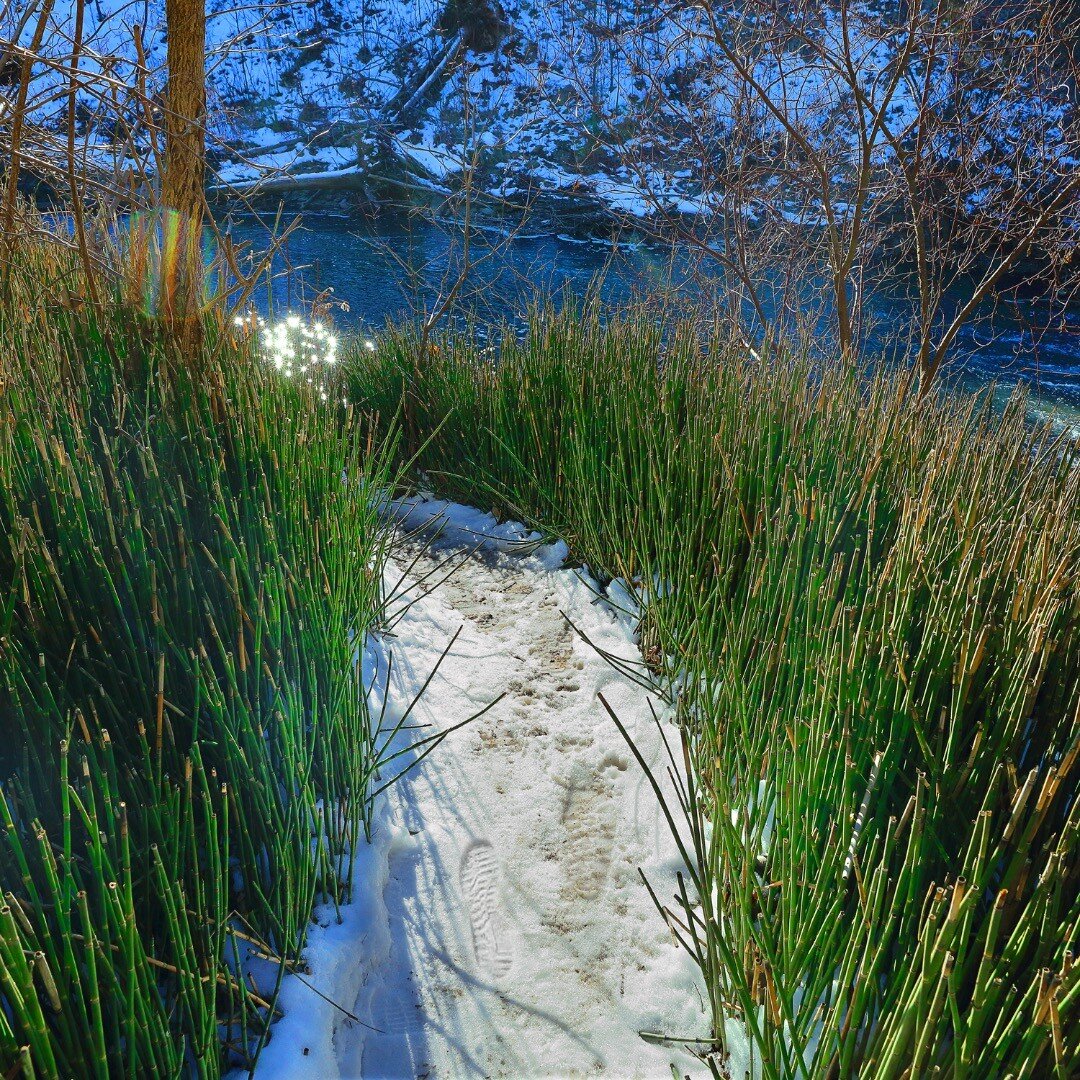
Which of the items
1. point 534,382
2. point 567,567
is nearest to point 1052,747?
point 567,567

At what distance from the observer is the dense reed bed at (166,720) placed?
0.81m

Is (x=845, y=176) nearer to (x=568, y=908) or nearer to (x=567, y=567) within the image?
(x=567, y=567)

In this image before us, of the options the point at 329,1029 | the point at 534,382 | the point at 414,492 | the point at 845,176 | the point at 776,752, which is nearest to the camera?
the point at 329,1029

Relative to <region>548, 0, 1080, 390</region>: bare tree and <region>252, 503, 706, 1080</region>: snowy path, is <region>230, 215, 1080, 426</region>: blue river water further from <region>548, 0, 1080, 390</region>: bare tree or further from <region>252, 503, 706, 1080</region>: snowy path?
<region>252, 503, 706, 1080</region>: snowy path

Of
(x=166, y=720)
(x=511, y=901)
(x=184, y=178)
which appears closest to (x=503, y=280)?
(x=184, y=178)

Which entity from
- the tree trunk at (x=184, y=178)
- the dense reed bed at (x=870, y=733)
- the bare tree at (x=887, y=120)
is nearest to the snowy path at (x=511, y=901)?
the dense reed bed at (x=870, y=733)

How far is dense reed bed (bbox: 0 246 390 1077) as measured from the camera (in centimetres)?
81

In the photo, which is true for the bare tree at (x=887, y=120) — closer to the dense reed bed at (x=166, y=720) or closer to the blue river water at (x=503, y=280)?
the blue river water at (x=503, y=280)

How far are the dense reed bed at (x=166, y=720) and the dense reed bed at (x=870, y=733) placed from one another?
62 cm

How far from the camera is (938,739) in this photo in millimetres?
1075

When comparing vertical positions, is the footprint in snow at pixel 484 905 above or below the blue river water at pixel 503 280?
below

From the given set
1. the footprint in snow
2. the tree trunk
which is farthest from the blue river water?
the footprint in snow

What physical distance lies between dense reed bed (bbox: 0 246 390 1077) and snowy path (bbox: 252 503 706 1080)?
14 cm

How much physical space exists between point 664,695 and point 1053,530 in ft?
3.12
